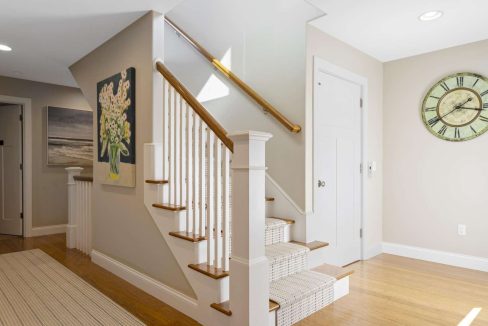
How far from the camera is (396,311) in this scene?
2.29 meters

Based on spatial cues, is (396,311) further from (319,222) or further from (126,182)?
(126,182)

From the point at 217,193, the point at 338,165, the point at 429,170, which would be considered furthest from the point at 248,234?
the point at 429,170

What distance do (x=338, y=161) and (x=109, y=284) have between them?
8.10 ft

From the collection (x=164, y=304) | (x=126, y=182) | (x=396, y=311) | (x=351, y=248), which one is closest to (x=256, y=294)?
(x=164, y=304)

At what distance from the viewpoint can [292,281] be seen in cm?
232

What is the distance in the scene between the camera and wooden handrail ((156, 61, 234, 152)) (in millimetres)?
1927

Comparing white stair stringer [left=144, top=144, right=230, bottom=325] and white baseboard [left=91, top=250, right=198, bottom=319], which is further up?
white stair stringer [left=144, top=144, right=230, bottom=325]

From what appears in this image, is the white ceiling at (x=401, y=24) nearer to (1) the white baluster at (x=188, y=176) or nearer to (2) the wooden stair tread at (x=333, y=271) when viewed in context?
(1) the white baluster at (x=188, y=176)

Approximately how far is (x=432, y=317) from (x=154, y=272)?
2.10 metres

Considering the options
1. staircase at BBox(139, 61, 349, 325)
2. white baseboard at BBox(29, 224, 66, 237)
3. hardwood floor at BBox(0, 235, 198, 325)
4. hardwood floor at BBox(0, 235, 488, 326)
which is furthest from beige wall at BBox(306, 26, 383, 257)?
white baseboard at BBox(29, 224, 66, 237)

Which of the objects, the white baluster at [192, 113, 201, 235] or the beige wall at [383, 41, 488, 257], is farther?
the beige wall at [383, 41, 488, 257]

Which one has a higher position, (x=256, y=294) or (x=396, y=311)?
(x=256, y=294)

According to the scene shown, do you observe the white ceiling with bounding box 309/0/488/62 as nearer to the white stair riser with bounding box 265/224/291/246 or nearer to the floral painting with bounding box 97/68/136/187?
the floral painting with bounding box 97/68/136/187

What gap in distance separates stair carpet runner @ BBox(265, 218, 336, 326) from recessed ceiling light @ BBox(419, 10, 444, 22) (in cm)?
217
